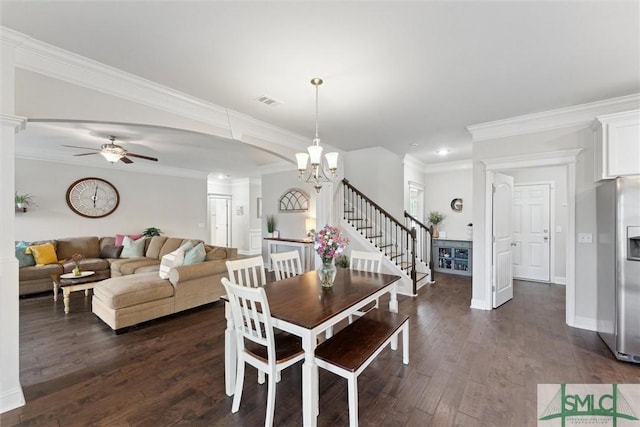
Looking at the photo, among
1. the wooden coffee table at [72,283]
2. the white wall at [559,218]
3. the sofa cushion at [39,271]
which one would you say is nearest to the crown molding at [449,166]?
the white wall at [559,218]

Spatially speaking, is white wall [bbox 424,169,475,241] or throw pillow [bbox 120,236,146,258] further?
white wall [bbox 424,169,475,241]

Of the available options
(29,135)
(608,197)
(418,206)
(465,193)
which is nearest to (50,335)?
(29,135)

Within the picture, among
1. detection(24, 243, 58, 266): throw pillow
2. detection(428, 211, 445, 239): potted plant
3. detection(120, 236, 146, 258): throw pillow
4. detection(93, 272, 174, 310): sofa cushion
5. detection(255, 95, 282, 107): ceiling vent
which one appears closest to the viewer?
detection(255, 95, 282, 107): ceiling vent

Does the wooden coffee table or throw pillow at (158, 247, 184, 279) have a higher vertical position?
throw pillow at (158, 247, 184, 279)

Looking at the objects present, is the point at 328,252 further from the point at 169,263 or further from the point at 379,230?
the point at 379,230

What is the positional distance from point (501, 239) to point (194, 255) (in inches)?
189

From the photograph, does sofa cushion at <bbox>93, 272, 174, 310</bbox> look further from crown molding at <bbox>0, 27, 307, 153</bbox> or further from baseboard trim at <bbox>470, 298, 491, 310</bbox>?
baseboard trim at <bbox>470, 298, 491, 310</bbox>

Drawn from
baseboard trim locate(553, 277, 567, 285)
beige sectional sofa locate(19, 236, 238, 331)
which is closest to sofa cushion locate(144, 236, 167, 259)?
beige sectional sofa locate(19, 236, 238, 331)

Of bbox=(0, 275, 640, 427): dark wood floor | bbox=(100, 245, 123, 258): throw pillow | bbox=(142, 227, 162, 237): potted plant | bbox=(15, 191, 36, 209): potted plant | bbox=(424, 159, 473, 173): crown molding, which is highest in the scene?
bbox=(424, 159, 473, 173): crown molding

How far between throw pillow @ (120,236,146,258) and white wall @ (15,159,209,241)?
2.89ft

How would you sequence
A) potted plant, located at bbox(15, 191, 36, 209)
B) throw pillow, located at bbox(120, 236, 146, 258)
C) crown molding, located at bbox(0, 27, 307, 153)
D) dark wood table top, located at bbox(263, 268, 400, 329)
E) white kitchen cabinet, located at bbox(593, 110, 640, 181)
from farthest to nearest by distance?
throw pillow, located at bbox(120, 236, 146, 258)
potted plant, located at bbox(15, 191, 36, 209)
white kitchen cabinet, located at bbox(593, 110, 640, 181)
crown molding, located at bbox(0, 27, 307, 153)
dark wood table top, located at bbox(263, 268, 400, 329)

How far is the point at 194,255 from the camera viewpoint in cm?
404

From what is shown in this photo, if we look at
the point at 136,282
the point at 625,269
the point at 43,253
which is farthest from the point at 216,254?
the point at 625,269

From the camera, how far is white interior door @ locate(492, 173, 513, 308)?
3.89 meters
